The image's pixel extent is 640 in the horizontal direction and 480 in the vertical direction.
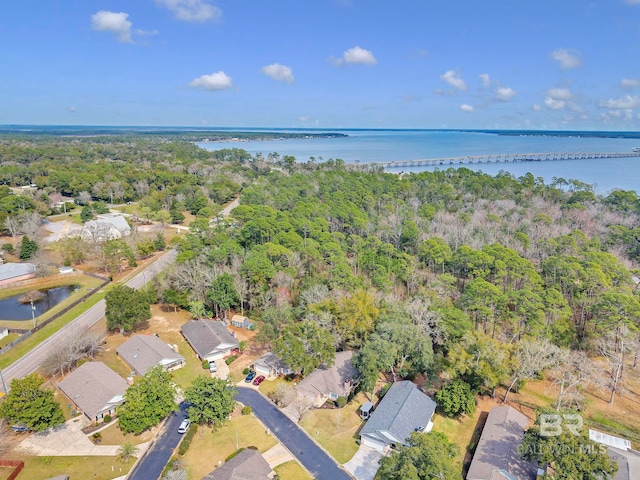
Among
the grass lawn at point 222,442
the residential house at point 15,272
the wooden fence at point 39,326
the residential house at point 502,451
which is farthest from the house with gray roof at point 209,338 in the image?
the residential house at point 15,272

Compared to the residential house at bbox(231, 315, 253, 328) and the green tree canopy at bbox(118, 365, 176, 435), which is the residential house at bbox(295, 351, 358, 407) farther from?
the residential house at bbox(231, 315, 253, 328)

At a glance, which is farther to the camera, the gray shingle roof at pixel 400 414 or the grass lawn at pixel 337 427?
the grass lawn at pixel 337 427

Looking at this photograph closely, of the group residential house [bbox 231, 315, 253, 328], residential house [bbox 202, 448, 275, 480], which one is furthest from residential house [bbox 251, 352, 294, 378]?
residential house [bbox 202, 448, 275, 480]

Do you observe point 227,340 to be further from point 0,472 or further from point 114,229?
point 114,229

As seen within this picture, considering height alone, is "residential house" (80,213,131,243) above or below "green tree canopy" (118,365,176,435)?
above

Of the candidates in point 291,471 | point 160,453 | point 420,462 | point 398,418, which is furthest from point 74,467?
point 420,462

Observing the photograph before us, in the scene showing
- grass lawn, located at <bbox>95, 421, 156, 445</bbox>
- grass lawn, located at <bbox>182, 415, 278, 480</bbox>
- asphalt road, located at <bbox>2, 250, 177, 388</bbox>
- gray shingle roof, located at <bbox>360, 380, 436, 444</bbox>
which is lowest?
grass lawn, located at <bbox>95, 421, 156, 445</bbox>

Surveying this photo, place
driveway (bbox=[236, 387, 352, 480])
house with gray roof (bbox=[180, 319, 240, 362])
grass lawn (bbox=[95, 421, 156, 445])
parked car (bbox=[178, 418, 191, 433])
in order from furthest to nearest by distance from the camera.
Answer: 1. house with gray roof (bbox=[180, 319, 240, 362])
2. parked car (bbox=[178, 418, 191, 433])
3. grass lawn (bbox=[95, 421, 156, 445])
4. driveway (bbox=[236, 387, 352, 480])

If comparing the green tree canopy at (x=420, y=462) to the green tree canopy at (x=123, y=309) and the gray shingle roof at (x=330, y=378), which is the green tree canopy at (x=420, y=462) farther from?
the green tree canopy at (x=123, y=309)
